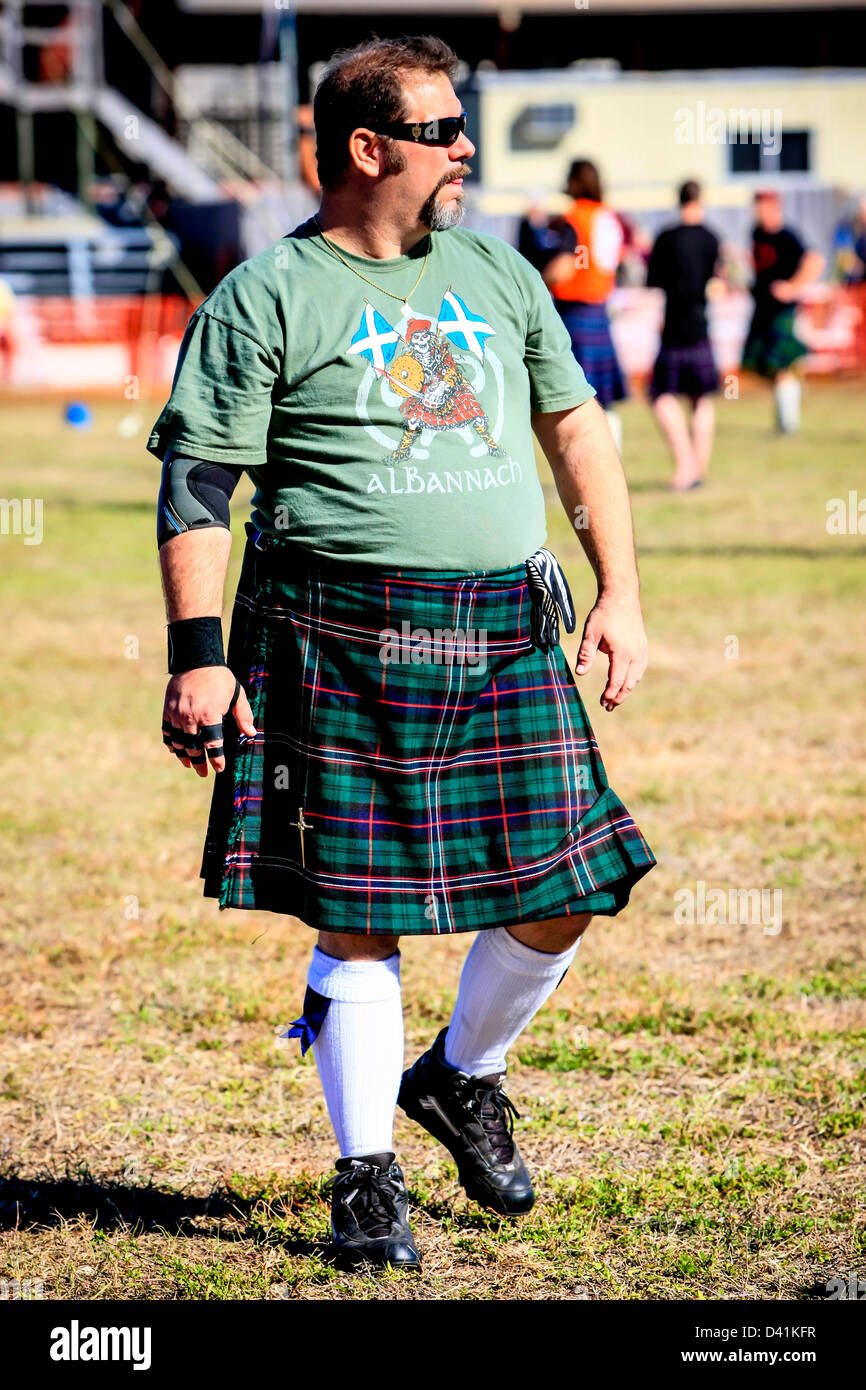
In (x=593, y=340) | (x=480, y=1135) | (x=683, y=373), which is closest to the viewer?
(x=480, y=1135)

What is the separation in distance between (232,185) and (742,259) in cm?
740

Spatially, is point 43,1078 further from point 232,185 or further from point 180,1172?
point 232,185

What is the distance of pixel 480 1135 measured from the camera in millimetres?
2629

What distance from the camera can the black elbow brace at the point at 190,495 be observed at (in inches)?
88.7

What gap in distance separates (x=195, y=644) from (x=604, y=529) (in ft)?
2.20

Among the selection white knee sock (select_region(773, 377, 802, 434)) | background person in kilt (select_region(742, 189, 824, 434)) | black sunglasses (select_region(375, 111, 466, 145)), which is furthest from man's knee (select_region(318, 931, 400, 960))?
white knee sock (select_region(773, 377, 802, 434))

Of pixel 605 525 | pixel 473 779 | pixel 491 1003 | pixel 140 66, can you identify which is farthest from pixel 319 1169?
pixel 140 66

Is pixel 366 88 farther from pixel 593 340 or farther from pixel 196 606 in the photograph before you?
pixel 593 340

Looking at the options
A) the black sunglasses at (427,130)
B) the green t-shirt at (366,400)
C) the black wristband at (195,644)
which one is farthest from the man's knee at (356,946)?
the black sunglasses at (427,130)

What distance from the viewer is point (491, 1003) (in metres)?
2.55

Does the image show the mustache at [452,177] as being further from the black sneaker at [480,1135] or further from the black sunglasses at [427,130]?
the black sneaker at [480,1135]

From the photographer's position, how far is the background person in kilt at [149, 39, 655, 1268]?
226 cm

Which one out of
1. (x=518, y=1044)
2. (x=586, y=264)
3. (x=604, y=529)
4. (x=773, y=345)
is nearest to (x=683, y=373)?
(x=586, y=264)

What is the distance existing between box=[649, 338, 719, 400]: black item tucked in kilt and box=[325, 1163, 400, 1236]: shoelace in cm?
873
